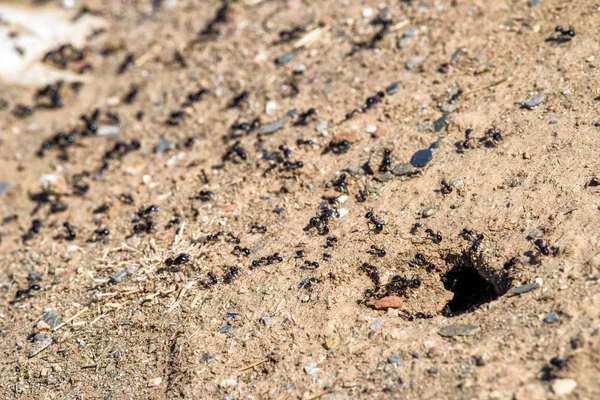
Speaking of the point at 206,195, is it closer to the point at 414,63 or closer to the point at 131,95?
the point at 131,95

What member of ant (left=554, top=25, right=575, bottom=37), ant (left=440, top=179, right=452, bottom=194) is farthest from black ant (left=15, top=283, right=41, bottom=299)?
ant (left=554, top=25, right=575, bottom=37)

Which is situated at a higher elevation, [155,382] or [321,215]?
[321,215]

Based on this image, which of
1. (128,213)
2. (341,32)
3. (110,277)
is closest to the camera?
(110,277)

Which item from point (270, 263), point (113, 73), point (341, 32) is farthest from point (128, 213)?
point (341, 32)

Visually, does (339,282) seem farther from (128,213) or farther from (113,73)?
(113,73)

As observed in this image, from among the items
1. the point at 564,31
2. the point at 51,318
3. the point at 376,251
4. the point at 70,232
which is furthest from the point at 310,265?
the point at 564,31

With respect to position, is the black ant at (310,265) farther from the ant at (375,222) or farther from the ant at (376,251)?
the ant at (375,222)
